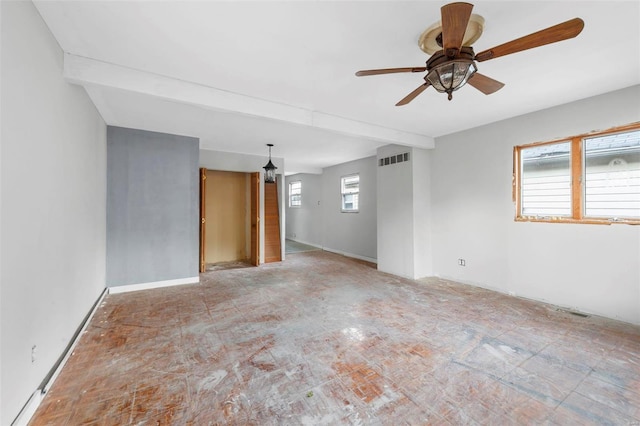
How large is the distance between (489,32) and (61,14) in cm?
315

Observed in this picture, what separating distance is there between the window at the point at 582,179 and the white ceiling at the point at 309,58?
1.97 ft

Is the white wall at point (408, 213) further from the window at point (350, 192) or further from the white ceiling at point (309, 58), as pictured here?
the window at point (350, 192)

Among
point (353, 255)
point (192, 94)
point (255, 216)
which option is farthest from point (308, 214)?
point (192, 94)

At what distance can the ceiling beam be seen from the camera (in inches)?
95.1

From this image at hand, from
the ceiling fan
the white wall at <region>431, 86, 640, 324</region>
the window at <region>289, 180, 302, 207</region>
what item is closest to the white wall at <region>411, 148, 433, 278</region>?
the white wall at <region>431, 86, 640, 324</region>

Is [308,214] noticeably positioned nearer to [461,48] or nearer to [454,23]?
[461,48]

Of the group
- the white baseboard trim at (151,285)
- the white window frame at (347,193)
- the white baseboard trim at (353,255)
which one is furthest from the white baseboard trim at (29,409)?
the white window frame at (347,193)

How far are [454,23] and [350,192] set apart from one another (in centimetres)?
607

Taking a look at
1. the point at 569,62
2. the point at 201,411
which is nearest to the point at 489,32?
the point at 569,62

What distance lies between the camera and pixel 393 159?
5418 mm

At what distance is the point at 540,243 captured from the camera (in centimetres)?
377

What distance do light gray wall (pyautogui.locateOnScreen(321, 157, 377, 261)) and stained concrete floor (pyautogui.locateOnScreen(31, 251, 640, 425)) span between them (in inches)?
122

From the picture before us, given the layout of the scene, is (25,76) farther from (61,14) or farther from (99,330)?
(99,330)

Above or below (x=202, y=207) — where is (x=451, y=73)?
above
